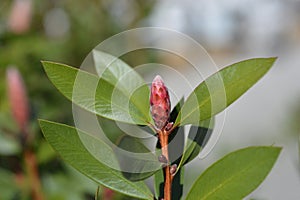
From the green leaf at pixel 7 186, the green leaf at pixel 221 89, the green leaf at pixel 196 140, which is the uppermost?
the green leaf at pixel 221 89

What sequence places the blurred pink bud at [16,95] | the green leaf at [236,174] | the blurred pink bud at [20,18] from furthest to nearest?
the blurred pink bud at [20,18] → the blurred pink bud at [16,95] → the green leaf at [236,174]

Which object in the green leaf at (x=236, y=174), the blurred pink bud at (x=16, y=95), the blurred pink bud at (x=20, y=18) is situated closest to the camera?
the green leaf at (x=236, y=174)

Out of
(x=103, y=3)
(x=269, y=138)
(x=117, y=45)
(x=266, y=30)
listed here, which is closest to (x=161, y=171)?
(x=117, y=45)

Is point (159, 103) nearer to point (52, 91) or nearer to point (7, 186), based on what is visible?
point (7, 186)

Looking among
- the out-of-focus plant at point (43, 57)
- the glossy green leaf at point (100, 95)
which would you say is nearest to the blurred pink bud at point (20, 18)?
the out-of-focus plant at point (43, 57)

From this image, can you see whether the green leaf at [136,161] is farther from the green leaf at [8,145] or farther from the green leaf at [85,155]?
the green leaf at [8,145]

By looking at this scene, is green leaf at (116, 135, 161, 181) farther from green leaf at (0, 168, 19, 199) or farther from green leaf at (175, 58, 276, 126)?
green leaf at (0, 168, 19, 199)

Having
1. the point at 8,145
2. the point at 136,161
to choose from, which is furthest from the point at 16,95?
the point at 136,161

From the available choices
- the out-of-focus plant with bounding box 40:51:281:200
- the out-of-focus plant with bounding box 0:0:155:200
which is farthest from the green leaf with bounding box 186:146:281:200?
the out-of-focus plant with bounding box 0:0:155:200
